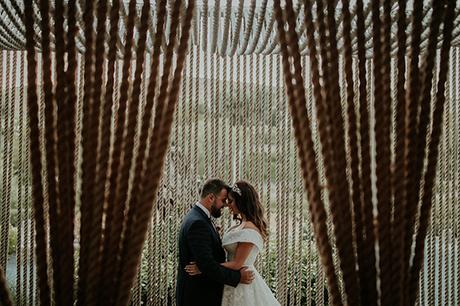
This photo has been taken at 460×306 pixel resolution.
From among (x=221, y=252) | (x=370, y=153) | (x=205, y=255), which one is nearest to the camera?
(x=370, y=153)

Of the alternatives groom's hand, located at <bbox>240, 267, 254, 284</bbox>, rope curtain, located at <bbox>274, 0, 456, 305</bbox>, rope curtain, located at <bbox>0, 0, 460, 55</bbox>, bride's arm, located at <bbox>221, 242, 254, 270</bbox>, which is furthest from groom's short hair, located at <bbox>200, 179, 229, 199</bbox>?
rope curtain, located at <bbox>274, 0, 456, 305</bbox>

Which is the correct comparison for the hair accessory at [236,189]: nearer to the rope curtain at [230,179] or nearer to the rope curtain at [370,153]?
the rope curtain at [230,179]

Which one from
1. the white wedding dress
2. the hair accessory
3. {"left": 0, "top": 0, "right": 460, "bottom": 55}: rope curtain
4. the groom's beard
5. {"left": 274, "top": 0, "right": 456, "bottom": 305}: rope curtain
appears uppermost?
{"left": 0, "top": 0, "right": 460, "bottom": 55}: rope curtain

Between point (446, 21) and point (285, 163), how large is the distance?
7.65 ft

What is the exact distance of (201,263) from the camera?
249 centimetres

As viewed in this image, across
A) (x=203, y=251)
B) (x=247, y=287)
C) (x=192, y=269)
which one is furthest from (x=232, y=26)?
(x=247, y=287)

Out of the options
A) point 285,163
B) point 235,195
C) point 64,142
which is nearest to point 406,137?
point 64,142

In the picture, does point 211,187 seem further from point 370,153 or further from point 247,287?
point 370,153

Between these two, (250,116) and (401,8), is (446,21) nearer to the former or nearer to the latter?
(401,8)

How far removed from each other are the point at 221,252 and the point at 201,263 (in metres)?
0.26

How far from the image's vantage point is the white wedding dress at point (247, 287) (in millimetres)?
2654

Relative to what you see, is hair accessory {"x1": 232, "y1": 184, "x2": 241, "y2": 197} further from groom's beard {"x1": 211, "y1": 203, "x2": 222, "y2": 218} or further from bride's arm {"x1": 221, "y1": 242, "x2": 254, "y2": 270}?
bride's arm {"x1": 221, "y1": 242, "x2": 254, "y2": 270}

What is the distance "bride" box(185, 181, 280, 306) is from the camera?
264 cm

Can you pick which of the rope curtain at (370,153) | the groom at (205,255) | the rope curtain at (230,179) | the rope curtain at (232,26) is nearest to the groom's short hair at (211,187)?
the groom at (205,255)
